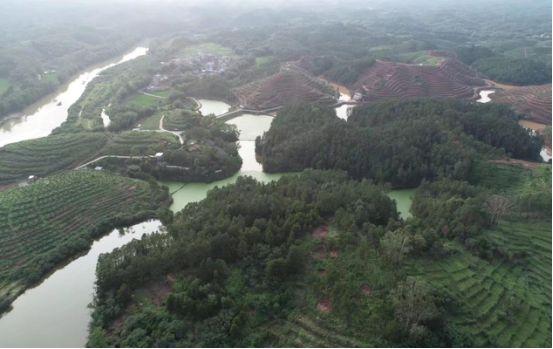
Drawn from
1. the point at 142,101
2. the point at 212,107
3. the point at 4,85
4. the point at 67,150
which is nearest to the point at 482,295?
the point at 67,150

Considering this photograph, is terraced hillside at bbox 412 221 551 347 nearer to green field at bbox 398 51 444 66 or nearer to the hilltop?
the hilltop

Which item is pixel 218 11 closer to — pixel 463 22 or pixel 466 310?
pixel 463 22

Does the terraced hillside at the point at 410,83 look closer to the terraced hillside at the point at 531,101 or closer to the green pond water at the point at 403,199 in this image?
the terraced hillside at the point at 531,101

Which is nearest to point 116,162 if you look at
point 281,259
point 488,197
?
point 281,259

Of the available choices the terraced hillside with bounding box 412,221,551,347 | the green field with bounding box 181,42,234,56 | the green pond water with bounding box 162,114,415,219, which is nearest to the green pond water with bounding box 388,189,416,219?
the green pond water with bounding box 162,114,415,219

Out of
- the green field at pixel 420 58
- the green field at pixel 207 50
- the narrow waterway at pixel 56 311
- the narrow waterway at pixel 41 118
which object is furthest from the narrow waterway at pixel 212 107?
the green field at pixel 420 58

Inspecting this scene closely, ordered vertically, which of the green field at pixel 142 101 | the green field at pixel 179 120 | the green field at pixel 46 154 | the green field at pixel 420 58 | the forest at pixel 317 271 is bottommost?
the green field at pixel 420 58

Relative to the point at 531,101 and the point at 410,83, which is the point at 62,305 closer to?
the point at 410,83
